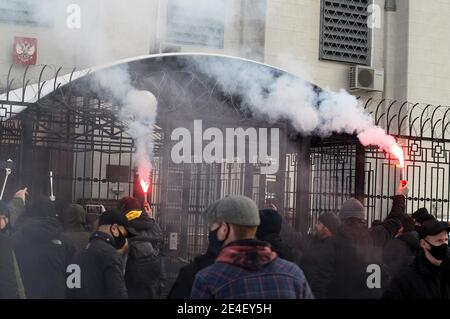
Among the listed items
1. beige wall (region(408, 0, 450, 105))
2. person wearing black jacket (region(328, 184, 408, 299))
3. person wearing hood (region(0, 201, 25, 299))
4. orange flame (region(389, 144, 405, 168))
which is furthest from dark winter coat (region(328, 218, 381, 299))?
beige wall (region(408, 0, 450, 105))

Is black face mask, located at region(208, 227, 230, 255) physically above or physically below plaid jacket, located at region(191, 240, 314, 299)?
above

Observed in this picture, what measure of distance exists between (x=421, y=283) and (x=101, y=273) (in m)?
2.14

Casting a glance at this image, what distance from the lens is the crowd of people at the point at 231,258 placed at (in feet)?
11.9

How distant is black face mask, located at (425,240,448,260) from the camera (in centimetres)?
528

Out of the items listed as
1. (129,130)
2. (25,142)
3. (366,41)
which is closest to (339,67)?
(366,41)

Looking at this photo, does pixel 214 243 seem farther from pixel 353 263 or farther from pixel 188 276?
pixel 353 263

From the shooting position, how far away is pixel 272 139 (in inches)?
483

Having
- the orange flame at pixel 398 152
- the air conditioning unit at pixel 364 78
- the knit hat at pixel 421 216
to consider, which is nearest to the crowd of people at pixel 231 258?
the knit hat at pixel 421 216

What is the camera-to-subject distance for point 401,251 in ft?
24.0

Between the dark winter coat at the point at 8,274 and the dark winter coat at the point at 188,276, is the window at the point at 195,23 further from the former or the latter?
the dark winter coat at the point at 188,276

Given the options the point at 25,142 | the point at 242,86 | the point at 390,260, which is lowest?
the point at 390,260

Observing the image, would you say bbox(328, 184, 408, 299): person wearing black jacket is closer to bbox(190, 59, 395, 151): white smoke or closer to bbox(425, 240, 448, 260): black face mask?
bbox(425, 240, 448, 260): black face mask

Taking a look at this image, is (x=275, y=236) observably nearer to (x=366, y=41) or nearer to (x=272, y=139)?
(x=272, y=139)

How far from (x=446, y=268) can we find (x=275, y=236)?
124 centimetres
